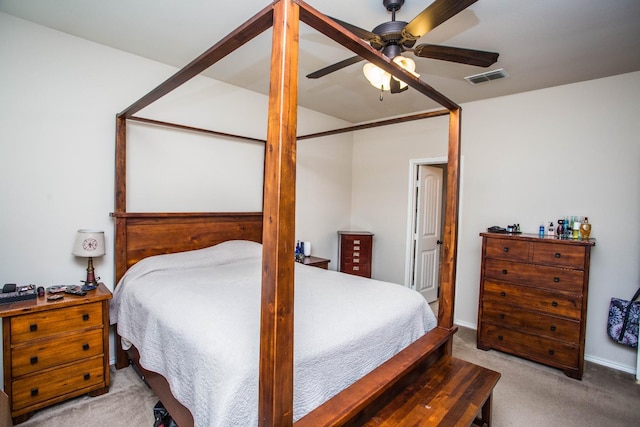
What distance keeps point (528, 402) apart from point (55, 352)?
11.1 ft

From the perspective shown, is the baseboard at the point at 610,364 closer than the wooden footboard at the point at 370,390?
No

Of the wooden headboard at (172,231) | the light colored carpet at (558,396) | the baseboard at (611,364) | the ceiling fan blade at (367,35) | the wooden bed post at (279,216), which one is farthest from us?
the baseboard at (611,364)

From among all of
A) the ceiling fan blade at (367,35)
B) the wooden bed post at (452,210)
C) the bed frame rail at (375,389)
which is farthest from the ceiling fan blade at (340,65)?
the bed frame rail at (375,389)

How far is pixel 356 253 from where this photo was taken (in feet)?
14.8

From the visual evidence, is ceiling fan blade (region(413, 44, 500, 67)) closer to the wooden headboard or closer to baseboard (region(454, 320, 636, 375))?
the wooden headboard

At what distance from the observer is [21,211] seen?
229cm

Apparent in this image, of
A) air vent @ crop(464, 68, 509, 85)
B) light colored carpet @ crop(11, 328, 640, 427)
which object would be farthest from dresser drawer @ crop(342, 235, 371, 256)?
air vent @ crop(464, 68, 509, 85)

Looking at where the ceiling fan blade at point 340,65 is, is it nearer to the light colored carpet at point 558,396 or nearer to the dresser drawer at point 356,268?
the light colored carpet at point 558,396

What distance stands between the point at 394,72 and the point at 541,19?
4.36ft

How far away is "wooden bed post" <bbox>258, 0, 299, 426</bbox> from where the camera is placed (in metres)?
1.00

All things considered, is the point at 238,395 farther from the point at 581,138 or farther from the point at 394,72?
the point at 581,138

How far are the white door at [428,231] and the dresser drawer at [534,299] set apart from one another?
135 cm

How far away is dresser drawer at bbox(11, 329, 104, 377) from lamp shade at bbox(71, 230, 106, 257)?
0.56m

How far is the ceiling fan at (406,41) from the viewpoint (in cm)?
154
